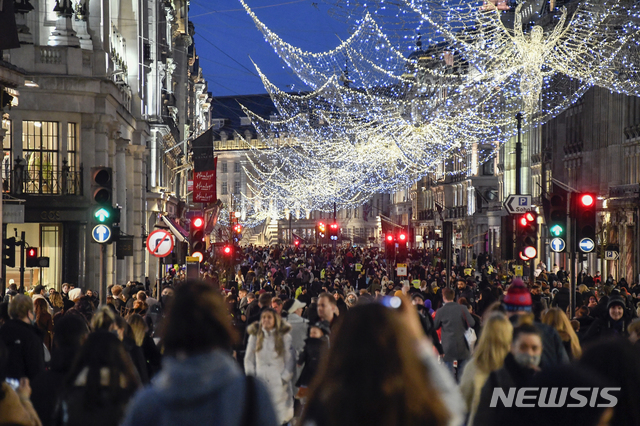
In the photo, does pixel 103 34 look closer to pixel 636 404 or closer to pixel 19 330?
pixel 19 330

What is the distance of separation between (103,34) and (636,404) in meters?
28.5

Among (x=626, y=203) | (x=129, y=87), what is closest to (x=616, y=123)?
(x=626, y=203)

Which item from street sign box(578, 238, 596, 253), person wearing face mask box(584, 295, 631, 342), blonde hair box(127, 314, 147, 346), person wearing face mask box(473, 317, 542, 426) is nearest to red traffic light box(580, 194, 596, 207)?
street sign box(578, 238, 596, 253)

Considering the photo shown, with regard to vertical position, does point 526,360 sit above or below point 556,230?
below

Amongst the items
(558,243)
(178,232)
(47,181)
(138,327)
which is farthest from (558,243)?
(178,232)

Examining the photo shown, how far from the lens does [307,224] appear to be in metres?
138

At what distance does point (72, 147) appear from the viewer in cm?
2852

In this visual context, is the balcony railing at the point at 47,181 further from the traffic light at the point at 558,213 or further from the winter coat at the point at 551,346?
the winter coat at the point at 551,346

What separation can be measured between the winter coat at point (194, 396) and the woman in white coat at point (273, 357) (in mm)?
4937

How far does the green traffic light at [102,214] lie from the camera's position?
525 inches

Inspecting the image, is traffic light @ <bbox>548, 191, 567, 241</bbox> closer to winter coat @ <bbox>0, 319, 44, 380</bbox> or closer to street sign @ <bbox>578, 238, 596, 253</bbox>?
street sign @ <bbox>578, 238, 596, 253</bbox>

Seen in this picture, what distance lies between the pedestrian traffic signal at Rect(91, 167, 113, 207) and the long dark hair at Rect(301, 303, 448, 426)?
10.6 metres

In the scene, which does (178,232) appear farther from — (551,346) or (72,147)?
(551,346)

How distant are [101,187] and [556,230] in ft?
23.7
